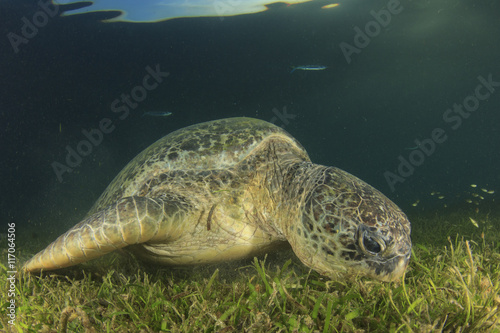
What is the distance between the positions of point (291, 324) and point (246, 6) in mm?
17461

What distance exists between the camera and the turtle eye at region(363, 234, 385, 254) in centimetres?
219

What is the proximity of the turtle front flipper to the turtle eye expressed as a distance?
1.68 meters

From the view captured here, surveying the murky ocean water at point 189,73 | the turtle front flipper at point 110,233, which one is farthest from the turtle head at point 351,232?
the murky ocean water at point 189,73

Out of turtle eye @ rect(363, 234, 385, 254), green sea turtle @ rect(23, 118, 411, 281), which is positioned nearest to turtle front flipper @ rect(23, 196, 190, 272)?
green sea turtle @ rect(23, 118, 411, 281)

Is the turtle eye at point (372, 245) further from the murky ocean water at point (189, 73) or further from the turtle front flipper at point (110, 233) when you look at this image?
the murky ocean water at point (189, 73)

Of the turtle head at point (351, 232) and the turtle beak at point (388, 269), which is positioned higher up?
the turtle head at point (351, 232)

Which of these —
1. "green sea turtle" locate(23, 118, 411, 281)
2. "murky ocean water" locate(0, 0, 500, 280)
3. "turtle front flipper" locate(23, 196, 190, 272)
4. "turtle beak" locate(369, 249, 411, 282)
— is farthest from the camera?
"murky ocean water" locate(0, 0, 500, 280)

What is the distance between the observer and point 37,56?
21.7 meters

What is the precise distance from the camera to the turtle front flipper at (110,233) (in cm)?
249

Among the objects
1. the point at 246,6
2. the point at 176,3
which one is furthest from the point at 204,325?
the point at 246,6

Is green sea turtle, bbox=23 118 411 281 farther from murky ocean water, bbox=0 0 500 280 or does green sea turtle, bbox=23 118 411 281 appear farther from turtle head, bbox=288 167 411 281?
murky ocean water, bbox=0 0 500 280

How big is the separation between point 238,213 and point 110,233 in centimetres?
126

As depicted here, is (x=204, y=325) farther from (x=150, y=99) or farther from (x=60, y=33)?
(x=150, y=99)

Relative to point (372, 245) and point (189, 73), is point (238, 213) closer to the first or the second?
point (372, 245)
